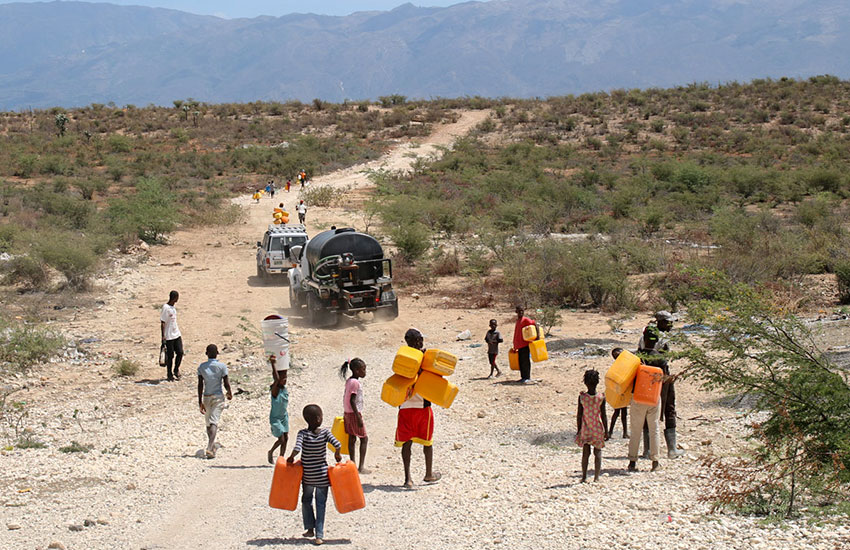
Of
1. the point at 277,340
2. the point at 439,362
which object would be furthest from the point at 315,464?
the point at 277,340

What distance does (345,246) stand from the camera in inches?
705

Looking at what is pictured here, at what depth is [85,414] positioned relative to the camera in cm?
1164

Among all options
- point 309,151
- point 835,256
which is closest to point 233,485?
point 835,256

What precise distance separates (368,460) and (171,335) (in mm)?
5060

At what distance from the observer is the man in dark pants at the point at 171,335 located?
13.2 metres

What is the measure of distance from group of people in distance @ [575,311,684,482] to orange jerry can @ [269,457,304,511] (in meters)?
2.88

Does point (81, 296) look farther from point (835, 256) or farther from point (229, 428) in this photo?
point (835, 256)

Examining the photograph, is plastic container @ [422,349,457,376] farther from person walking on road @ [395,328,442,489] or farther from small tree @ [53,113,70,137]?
small tree @ [53,113,70,137]

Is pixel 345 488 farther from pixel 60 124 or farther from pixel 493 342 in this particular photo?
pixel 60 124

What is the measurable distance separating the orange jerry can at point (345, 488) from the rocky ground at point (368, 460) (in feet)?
1.31

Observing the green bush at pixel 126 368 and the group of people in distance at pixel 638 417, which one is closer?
the group of people in distance at pixel 638 417

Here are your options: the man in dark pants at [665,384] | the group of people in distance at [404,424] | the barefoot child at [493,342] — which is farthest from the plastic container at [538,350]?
the man in dark pants at [665,384]

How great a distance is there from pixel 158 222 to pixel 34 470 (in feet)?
73.4

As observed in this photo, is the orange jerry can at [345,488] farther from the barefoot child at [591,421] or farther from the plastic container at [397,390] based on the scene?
the barefoot child at [591,421]
